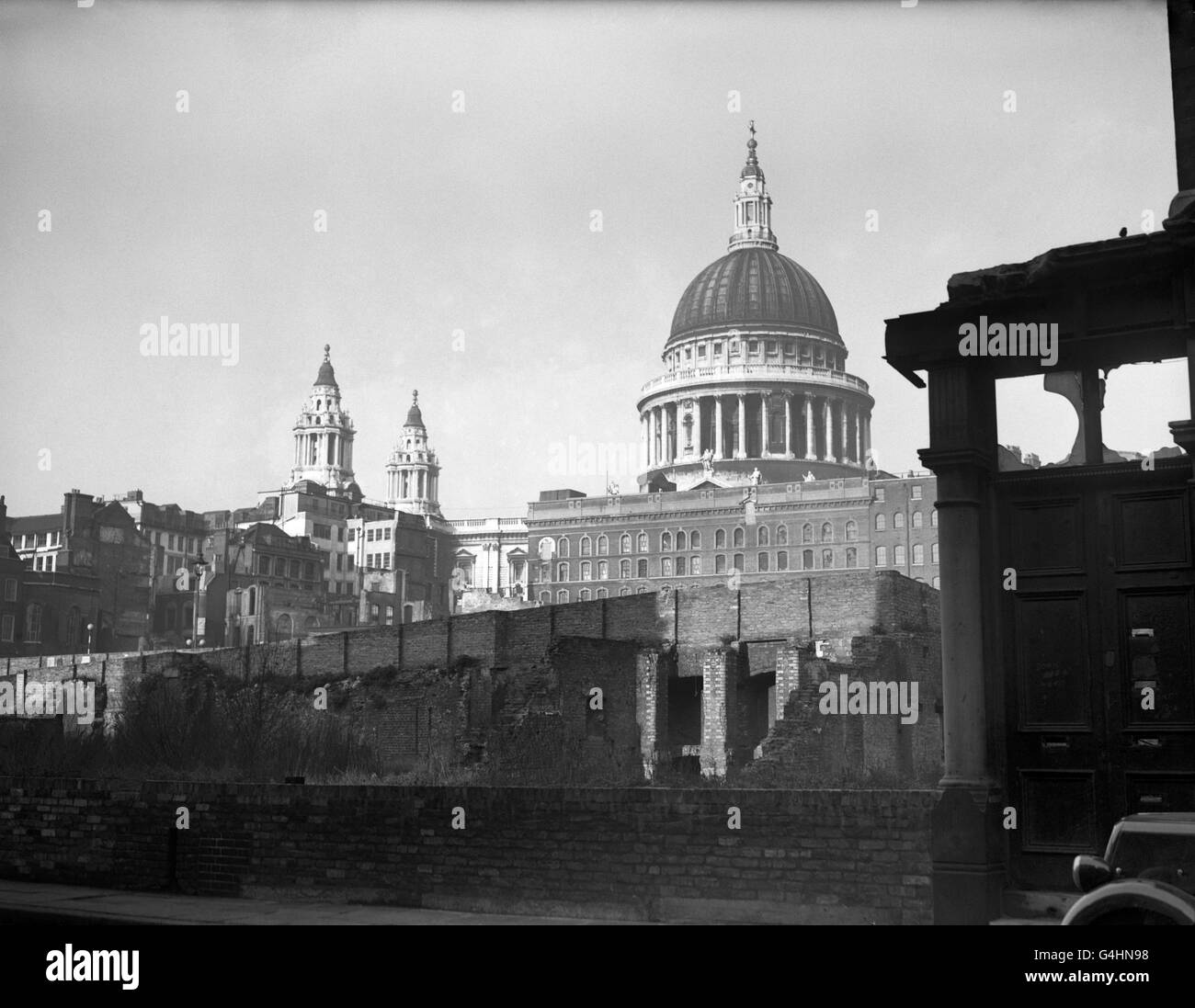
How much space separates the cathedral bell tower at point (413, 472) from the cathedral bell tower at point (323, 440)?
683 cm

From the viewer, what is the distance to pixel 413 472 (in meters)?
171

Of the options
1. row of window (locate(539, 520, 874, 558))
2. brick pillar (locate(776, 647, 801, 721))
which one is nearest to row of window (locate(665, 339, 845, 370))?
row of window (locate(539, 520, 874, 558))

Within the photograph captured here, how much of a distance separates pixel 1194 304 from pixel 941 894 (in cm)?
453

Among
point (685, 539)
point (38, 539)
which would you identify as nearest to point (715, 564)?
point (685, 539)

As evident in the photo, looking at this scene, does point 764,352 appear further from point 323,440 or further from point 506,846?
point 506,846

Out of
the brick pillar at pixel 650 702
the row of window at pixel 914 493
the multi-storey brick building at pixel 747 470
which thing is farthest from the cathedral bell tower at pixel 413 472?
the brick pillar at pixel 650 702

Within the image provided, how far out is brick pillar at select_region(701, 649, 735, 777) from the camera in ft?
106

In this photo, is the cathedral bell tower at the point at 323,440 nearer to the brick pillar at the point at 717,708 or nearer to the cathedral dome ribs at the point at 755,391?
the cathedral dome ribs at the point at 755,391

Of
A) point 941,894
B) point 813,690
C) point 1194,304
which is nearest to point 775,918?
point 941,894

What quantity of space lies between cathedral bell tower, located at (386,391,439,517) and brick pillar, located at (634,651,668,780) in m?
133

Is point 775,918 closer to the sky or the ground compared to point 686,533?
closer to the ground
